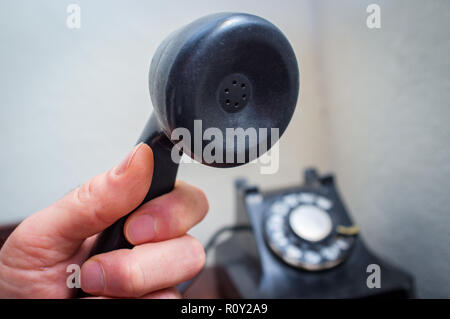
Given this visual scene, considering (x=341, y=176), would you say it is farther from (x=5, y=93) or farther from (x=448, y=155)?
(x=5, y=93)

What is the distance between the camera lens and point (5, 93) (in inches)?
20.3

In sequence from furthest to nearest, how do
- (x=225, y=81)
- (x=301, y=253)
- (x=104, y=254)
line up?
(x=301, y=253), (x=104, y=254), (x=225, y=81)

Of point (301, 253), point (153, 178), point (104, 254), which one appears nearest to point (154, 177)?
point (153, 178)

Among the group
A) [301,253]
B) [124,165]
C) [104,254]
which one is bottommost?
[301,253]

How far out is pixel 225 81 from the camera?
25 cm

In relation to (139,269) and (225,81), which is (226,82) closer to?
(225,81)

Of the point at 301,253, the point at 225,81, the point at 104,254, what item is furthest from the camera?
the point at 301,253

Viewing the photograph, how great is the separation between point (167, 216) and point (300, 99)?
0.31 meters

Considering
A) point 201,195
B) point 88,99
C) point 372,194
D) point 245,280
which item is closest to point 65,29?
point 88,99

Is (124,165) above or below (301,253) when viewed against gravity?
above

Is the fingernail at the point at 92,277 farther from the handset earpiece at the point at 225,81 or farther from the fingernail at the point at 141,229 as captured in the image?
the handset earpiece at the point at 225,81

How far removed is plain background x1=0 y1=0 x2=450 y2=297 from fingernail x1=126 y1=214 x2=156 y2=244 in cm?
15

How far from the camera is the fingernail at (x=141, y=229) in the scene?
0.36 meters

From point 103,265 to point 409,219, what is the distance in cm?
44
